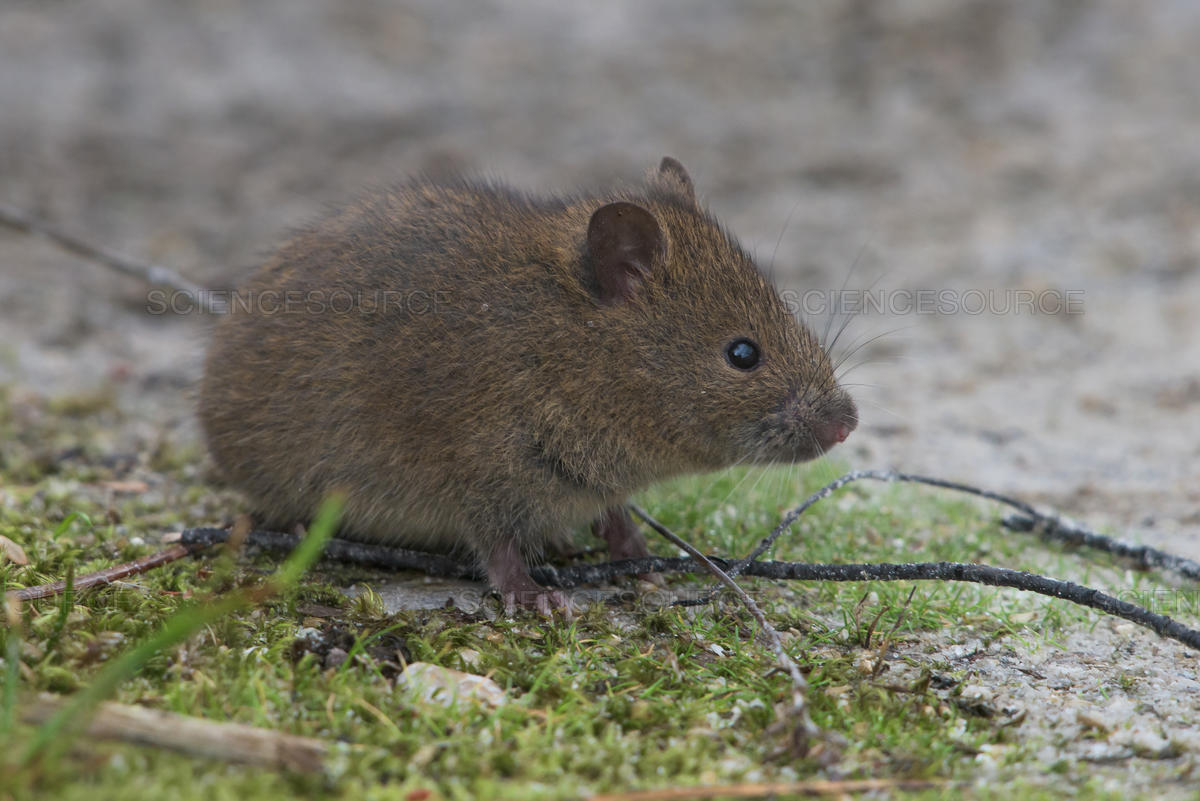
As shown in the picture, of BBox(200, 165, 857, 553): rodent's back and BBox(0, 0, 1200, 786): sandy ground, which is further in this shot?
BBox(0, 0, 1200, 786): sandy ground

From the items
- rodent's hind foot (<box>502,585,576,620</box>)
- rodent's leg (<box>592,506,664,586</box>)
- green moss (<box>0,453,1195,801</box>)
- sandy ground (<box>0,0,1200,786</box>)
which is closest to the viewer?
green moss (<box>0,453,1195,801</box>)

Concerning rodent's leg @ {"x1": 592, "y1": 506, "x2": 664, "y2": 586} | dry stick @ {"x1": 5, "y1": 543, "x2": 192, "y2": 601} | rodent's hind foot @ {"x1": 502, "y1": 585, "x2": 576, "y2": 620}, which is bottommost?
dry stick @ {"x1": 5, "y1": 543, "x2": 192, "y2": 601}

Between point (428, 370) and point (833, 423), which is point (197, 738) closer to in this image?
point (428, 370)

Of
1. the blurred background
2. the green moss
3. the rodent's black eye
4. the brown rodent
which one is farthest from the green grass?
the blurred background

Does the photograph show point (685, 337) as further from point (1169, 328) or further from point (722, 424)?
point (1169, 328)

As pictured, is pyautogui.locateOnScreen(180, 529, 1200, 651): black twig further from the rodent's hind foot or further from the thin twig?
the thin twig

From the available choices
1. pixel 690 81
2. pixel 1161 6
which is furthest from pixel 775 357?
pixel 1161 6

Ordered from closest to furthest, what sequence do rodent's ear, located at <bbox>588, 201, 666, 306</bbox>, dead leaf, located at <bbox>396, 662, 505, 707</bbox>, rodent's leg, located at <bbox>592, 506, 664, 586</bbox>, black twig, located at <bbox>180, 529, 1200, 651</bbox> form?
dead leaf, located at <bbox>396, 662, 505, 707</bbox>, black twig, located at <bbox>180, 529, 1200, 651</bbox>, rodent's ear, located at <bbox>588, 201, 666, 306</bbox>, rodent's leg, located at <bbox>592, 506, 664, 586</bbox>
